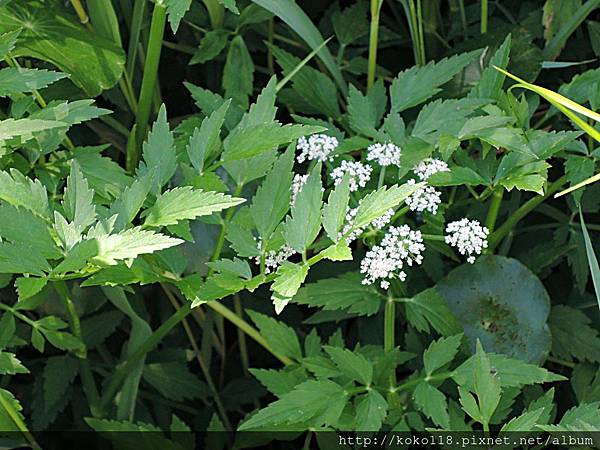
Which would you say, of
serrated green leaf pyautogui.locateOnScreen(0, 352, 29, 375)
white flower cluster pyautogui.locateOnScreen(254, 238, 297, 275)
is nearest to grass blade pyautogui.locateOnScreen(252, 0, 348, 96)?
white flower cluster pyautogui.locateOnScreen(254, 238, 297, 275)

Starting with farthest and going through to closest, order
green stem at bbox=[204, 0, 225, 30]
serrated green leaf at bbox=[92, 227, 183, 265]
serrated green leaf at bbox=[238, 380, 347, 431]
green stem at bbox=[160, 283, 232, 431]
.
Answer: green stem at bbox=[160, 283, 232, 431] < green stem at bbox=[204, 0, 225, 30] < serrated green leaf at bbox=[238, 380, 347, 431] < serrated green leaf at bbox=[92, 227, 183, 265]

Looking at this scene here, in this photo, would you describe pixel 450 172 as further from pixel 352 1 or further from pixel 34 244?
pixel 352 1

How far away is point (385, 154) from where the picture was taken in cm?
106

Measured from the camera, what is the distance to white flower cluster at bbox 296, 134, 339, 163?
1.08m

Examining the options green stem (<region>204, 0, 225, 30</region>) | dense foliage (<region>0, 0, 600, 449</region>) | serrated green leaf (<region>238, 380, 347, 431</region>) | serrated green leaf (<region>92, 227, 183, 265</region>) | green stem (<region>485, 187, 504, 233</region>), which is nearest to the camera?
serrated green leaf (<region>92, 227, 183, 265</region>)

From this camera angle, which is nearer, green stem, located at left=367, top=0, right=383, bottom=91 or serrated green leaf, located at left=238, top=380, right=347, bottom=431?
serrated green leaf, located at left=238, top=380, right=347, bottom=431

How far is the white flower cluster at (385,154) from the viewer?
41.0 inches

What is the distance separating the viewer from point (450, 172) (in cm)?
102

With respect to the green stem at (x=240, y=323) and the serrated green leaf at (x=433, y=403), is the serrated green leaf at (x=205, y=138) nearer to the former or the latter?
the green stem at (x=240, y=323)

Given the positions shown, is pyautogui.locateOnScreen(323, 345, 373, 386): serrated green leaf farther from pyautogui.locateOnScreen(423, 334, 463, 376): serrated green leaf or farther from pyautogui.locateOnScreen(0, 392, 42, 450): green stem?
pyautogui.locateOnScreen(0, 392, 42, 450): green stem

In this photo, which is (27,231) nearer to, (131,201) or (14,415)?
(131,201)

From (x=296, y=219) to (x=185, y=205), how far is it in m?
0.12

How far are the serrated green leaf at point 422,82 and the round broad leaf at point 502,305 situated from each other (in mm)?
263

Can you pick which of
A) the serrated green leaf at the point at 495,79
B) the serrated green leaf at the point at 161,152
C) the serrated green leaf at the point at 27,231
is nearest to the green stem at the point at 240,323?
the serrated green leaf at the point at 161,152
